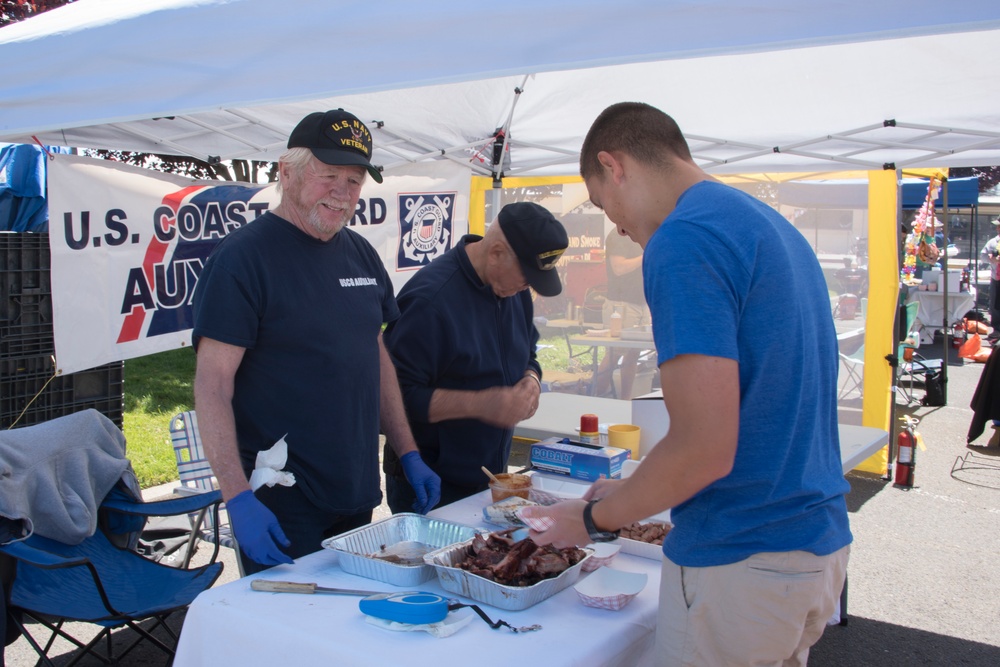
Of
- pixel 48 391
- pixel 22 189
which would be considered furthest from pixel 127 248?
pixel 48 391

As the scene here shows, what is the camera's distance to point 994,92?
4117mm

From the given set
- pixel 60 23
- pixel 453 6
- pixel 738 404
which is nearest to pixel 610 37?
pixel 453 6

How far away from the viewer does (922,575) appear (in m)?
4.32

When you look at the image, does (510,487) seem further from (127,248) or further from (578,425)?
(127,248)

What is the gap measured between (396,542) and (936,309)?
14065 mm

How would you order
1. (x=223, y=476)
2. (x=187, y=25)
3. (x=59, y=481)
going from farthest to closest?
(x=59, y=481) → (x=187, y=25) → (x=223, y=476)

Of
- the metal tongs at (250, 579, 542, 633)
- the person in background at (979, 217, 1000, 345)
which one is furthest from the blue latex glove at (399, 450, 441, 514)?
the person in background at (979, 217, 1000, 345)

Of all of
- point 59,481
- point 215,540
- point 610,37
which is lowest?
point 215,540

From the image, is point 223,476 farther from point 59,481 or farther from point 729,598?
point 59,481

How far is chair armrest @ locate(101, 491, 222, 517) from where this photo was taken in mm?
3109

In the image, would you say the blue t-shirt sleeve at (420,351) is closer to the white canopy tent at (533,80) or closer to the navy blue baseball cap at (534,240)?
the navy blue baseball cap at (534,240)

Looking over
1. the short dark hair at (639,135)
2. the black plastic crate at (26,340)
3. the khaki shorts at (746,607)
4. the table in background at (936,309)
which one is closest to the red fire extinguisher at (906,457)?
the khaki shorts at (746,607)

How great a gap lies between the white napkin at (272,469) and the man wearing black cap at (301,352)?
0.15 feet

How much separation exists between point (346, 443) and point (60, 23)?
1759 mm
